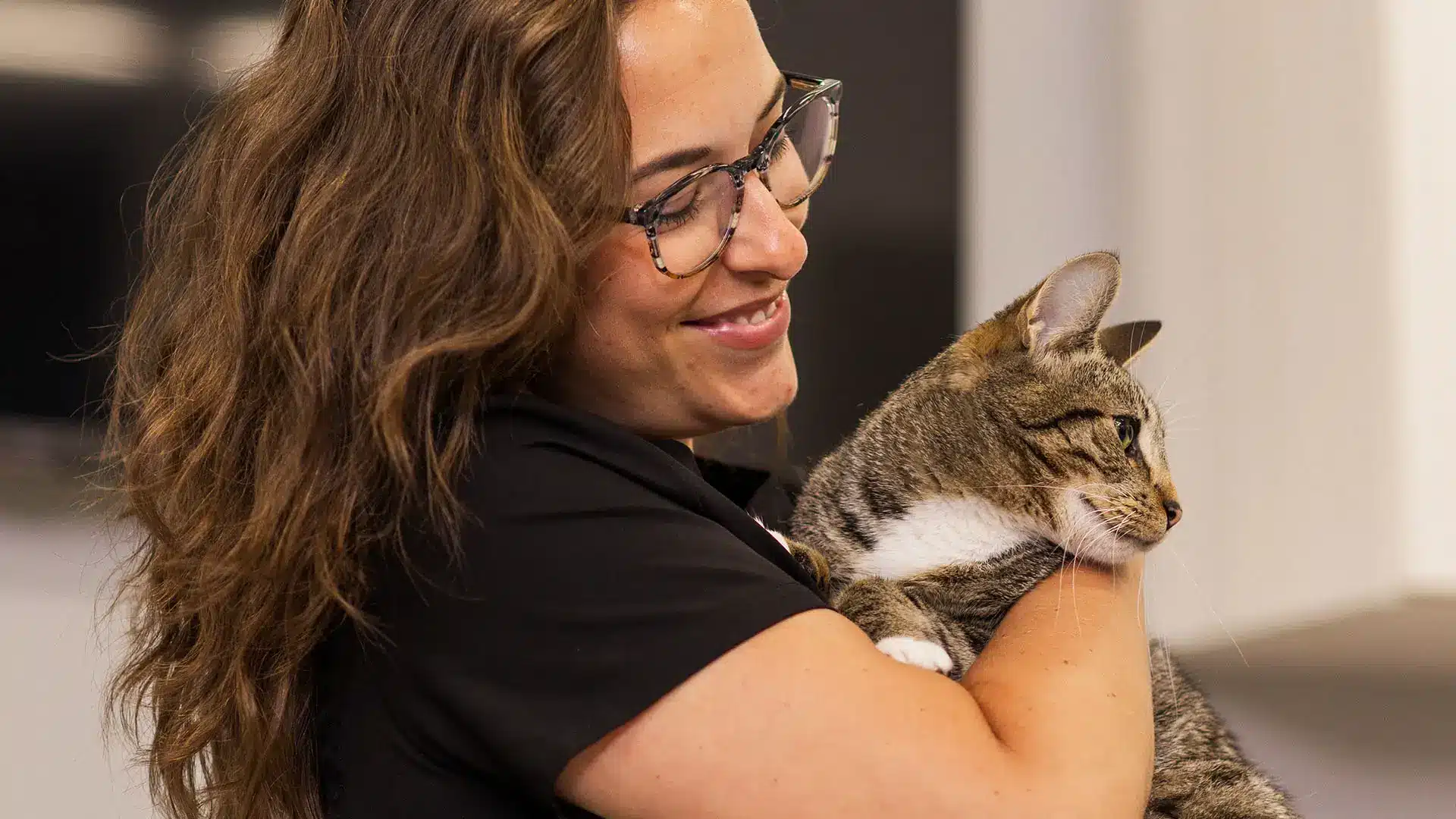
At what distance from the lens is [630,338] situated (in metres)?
1.04

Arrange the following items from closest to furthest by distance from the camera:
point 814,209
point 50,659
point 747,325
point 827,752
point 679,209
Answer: point 827,752 → point 679,209 → point 747,325 → point 50,659 → point 814,209

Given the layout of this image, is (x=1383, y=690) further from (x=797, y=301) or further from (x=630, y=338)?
(x=630, y=338)

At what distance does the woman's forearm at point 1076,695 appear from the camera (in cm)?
83

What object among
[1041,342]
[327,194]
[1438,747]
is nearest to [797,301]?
[1041,342]

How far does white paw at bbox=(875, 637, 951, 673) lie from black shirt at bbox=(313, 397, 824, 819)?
0.71 feet

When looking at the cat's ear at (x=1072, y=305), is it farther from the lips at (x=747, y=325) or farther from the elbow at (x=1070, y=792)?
the elbow at (x=1070, y=792)

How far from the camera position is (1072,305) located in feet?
4.30

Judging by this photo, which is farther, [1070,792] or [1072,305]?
[1072,305]

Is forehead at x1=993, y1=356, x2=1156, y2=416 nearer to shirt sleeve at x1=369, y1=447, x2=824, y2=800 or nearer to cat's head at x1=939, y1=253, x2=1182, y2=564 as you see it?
cat's head at x1=939, y1=253, x2=1182, y2=564

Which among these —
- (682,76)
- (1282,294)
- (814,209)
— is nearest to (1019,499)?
(682,76)

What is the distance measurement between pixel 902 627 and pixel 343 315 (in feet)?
1.88

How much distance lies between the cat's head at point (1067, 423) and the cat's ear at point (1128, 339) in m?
0.07

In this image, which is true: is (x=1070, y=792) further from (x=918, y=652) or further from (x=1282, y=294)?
(x=1282, y=294)

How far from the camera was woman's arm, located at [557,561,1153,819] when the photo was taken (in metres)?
0.77
